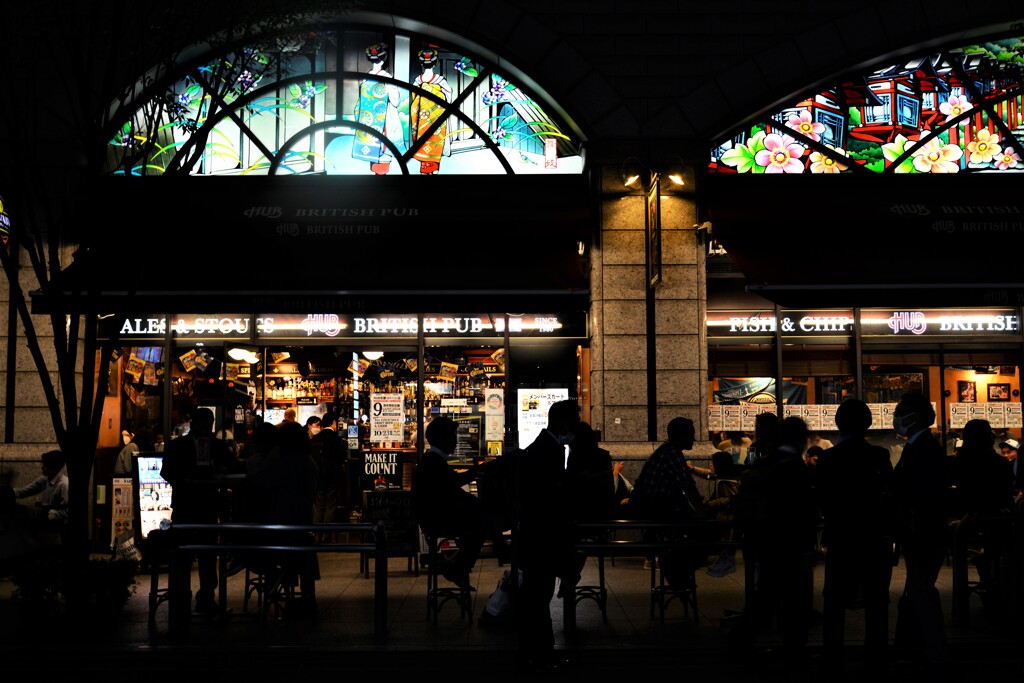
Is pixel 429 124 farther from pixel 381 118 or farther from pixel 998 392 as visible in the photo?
pixel 998 392

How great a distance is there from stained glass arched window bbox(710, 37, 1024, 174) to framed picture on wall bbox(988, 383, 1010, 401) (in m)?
2.95

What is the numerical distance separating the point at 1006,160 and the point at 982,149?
36cm

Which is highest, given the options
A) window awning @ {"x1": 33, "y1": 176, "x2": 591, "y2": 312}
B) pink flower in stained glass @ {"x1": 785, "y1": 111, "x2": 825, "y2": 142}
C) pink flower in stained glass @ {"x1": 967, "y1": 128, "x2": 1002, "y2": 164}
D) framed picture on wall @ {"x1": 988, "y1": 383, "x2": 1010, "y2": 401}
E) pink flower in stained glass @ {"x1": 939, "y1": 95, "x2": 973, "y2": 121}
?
pink flower in stained glass @ {"x1": 939, "y1": 95, "x2": 973, "y2": 121}

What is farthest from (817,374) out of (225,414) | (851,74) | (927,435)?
(225,414)

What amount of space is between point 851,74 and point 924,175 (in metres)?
A: 1.66

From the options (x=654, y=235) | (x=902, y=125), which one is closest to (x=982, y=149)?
(x=902, y=125)

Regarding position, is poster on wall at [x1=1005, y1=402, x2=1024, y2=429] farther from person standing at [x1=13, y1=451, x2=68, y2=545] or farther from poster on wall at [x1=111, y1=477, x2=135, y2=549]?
person standing at [x1=13, y1=451, x2=68, y2=545]

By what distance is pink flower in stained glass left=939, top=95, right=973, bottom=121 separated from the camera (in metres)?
13.2

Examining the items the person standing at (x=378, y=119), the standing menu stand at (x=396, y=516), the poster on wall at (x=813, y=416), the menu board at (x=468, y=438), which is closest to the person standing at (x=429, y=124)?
the person standing at (x=378, y=119)

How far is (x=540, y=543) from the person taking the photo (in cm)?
698

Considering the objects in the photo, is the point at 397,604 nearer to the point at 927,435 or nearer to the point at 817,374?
the point at 927,435

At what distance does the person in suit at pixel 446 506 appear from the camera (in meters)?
8.55

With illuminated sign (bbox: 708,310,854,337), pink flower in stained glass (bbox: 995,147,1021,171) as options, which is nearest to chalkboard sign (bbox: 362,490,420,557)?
illuminated sign (bbox: 708,310,854,337)

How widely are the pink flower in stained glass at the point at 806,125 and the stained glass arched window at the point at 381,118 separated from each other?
290cm
